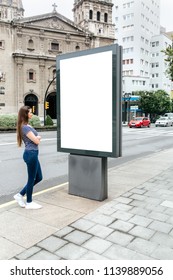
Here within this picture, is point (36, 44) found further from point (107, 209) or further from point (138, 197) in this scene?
point (107, 209)

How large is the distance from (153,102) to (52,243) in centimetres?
5435

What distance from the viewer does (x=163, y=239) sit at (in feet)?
12.3

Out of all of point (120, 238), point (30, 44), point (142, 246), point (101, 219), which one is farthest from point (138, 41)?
point (142, 246)

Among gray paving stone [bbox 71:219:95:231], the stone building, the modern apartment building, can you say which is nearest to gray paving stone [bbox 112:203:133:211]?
gray paving stone [bbox 71:219:95:231]

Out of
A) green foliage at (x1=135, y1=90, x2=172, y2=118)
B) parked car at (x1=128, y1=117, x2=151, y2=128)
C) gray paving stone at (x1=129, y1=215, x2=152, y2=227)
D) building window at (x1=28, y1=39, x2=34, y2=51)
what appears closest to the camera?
gray paving stone at (x1=129, y1=215, x2=152, y2=227)


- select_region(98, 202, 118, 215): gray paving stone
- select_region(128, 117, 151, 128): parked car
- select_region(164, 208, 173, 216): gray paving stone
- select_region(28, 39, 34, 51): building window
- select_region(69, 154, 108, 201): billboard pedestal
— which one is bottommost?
select_region(164, 208, 173, 216): gray paving stone

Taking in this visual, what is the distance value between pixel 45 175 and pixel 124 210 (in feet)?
12.0

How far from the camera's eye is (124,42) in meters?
69.6

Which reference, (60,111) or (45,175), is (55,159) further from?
(60,111)

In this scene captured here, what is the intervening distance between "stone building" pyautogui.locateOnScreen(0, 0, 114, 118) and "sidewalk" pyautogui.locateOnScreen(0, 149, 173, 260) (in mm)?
40733

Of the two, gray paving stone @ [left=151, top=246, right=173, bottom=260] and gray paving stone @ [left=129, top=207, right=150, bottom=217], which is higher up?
gray paving stone @ [left=129, top=207, right=150, bottom=217]

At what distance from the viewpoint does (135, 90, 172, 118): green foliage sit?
54.9 m

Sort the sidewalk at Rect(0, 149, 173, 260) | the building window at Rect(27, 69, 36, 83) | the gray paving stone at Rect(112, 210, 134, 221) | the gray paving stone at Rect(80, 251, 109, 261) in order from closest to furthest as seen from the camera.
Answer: the gray paving stone at Rect(80, 251, 109, 261) < the sidewalk at Rect(0, 149, 173, 260) < the gray paving stone at Rect(112, 210, 134, 221) < the building window at Rect(27, 69, 36, 83)

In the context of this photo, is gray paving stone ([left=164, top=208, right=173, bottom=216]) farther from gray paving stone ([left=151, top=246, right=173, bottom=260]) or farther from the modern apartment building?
the modern apartment building
